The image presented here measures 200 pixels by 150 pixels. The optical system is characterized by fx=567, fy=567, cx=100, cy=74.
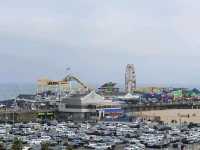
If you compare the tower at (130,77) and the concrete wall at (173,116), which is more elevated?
the tower at (130,77)

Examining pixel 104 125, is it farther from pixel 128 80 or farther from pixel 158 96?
pixel 128 80

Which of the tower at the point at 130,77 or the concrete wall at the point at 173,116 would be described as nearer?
the concrete wall at the point at 173,116

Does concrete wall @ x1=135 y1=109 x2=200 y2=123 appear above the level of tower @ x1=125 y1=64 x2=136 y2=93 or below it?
below

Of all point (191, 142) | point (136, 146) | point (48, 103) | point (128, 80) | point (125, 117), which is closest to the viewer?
point (136, 146)

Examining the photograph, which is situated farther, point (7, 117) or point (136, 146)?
point (7, 117)

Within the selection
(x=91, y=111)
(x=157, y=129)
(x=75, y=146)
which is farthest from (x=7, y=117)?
(x=75, y=146)

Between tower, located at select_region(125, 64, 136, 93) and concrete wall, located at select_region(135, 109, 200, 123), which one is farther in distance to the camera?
tower, located at select_region(125, 64, 136, 93)

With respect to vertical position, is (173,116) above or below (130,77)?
below

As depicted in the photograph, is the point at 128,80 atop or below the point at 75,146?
atop

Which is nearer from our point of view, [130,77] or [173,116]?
[173,116]

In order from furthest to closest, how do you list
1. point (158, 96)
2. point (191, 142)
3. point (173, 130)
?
point (158, 96)
point (173, 130)
point (191, 142)
